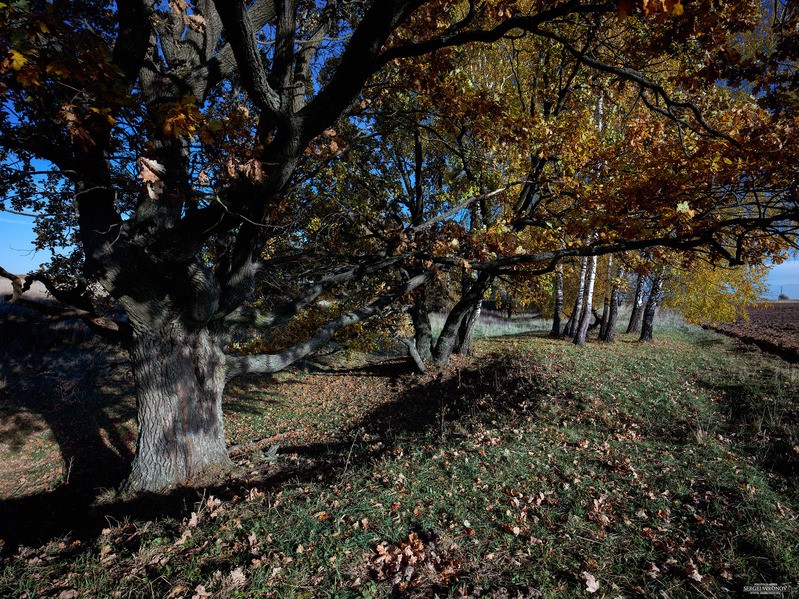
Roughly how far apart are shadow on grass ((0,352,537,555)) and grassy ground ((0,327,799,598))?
0.21 ft

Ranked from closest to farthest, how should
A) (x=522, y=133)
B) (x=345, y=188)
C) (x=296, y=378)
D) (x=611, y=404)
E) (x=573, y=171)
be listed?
(x=522, y=133), (x=611, y=404), (x=573, y=171), (x=345, y=188), (x=296, y=378)

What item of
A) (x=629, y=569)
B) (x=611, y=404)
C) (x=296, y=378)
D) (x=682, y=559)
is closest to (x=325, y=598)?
(x=629, y=569)

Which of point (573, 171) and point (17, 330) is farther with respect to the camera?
point (17, 330)

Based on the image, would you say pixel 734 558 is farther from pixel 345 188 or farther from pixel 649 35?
pixel 345 188

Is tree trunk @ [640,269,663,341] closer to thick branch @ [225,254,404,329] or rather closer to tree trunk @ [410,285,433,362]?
tree trunk @ [410,285,433,362]

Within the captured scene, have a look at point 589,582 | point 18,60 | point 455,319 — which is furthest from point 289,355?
point 455,319

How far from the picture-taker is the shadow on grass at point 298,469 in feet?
16.4

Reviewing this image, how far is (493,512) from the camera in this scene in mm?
4258

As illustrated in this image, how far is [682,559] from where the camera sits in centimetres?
340

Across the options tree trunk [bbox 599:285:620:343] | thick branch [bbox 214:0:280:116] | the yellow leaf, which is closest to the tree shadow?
the yellow leaf

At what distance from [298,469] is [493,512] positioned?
349 centimetres

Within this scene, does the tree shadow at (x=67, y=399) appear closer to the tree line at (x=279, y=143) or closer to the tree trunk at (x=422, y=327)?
the tree line at (x=279, y=143)

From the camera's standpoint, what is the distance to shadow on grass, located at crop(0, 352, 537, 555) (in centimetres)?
500

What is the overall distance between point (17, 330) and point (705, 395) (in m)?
24.9
